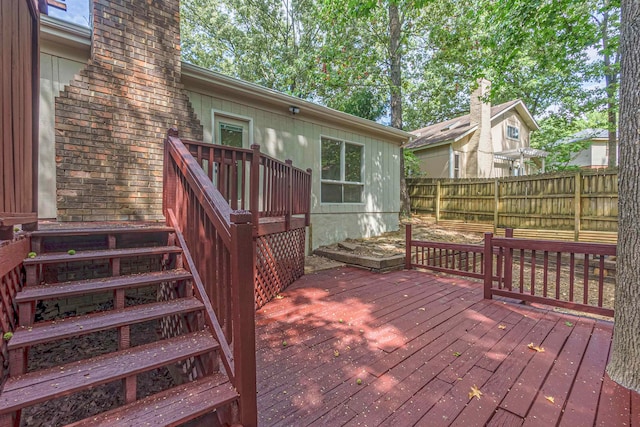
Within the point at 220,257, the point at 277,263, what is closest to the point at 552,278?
the point at 277,263

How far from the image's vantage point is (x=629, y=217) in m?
2.13

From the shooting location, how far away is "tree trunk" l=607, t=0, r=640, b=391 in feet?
6.81

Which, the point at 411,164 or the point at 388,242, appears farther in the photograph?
the point at 411,164

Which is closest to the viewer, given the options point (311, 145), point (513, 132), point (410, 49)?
point (311, 145)

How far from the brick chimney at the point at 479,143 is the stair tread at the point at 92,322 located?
15.7 meters

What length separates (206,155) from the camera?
2.84 m

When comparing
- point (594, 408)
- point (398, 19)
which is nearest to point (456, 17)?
point (398, 19)

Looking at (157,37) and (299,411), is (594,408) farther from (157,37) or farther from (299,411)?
(157,37)

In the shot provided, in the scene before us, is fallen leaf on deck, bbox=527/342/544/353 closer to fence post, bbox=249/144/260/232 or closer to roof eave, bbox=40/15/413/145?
fence post, bbox=249/144/260/232

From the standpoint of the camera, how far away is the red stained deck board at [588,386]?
5.82 feet

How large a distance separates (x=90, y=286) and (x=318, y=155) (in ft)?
19.2

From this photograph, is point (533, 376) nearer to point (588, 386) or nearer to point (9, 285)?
point (588, 386)

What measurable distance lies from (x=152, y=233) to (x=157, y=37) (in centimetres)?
363

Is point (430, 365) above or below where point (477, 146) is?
below
